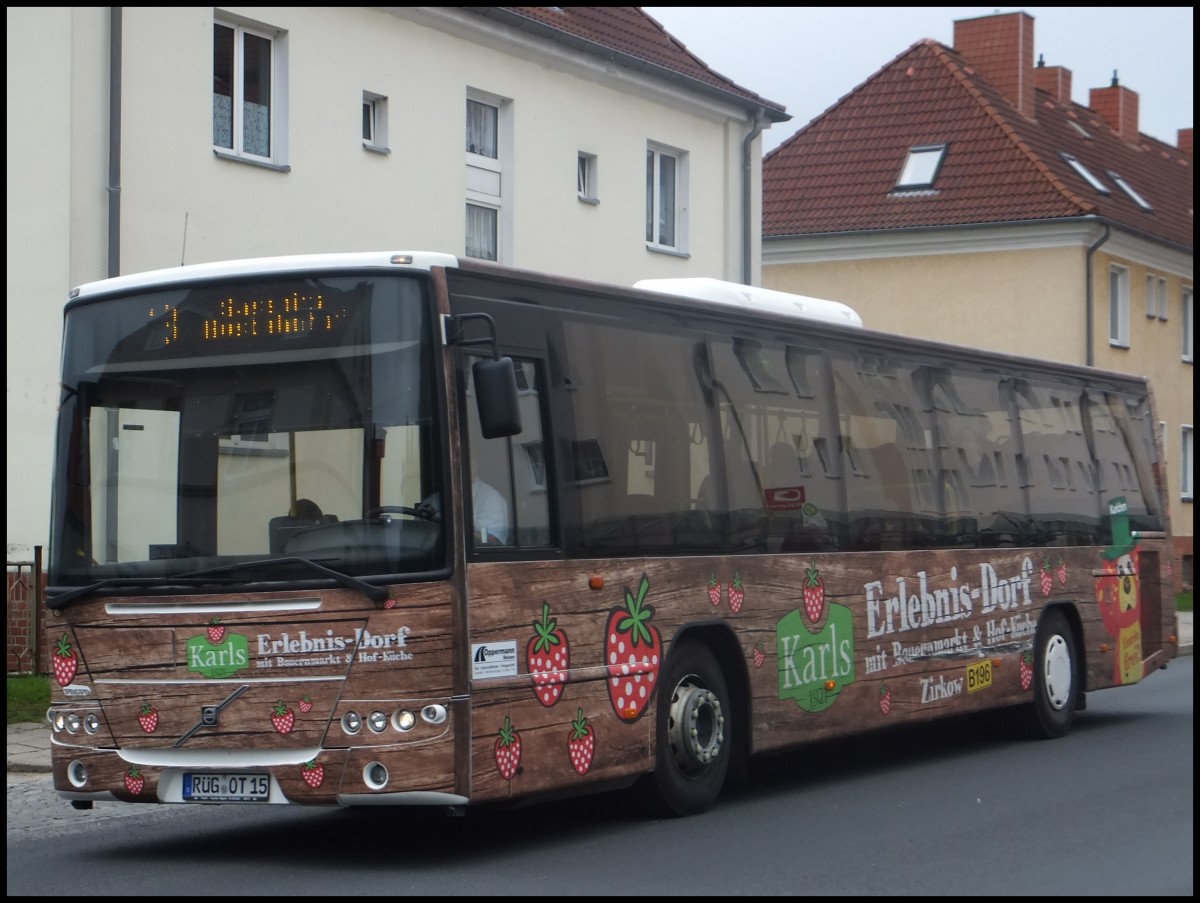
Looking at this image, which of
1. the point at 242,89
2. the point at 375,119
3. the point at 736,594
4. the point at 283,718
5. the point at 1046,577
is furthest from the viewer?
the point at 375,119

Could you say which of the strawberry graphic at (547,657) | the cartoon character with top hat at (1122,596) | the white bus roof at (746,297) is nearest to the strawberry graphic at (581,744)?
the strawberry graphic at (547,657)

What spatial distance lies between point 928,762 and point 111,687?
6.15 meters

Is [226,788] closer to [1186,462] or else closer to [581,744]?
[581,744]

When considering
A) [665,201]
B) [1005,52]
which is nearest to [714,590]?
→ [665,201]

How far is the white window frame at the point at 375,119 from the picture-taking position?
22109mm

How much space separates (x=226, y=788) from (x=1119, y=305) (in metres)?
35.2

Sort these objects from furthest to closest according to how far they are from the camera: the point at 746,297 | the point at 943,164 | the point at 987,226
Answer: the point at 943,164
the point at 987,226
the point at 746,297

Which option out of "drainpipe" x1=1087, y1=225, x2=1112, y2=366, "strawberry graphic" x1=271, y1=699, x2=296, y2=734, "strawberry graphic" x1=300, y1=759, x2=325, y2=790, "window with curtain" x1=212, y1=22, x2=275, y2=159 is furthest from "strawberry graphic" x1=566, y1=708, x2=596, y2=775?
"drainpipe" x1=1087, y1=225, x2=1112, y2=366

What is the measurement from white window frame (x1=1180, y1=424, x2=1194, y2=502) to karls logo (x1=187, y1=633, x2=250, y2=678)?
36897 mm

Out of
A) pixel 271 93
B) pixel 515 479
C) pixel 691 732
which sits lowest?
pixel 691 732

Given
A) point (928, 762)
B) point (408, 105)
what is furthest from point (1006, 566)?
point (408, 105)

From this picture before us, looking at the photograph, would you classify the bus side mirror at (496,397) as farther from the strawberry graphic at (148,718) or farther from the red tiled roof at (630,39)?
the red tiled roof at (630,39)

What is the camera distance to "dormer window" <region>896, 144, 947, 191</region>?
41281 millimetres

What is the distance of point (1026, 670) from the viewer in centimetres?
1426
